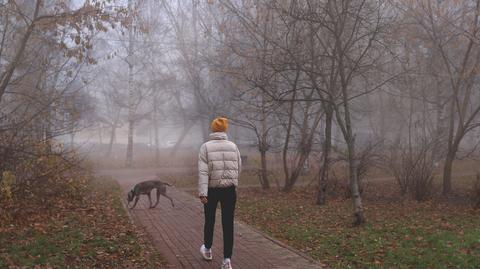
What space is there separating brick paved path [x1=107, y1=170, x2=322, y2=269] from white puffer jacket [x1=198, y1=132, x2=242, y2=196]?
3.84ft

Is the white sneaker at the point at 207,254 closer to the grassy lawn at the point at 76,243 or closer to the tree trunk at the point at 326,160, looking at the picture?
the grassy lawn at the point at 76,243

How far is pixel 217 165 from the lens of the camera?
20.7 ft

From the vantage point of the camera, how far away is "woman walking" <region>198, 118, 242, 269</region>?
6.32 metres

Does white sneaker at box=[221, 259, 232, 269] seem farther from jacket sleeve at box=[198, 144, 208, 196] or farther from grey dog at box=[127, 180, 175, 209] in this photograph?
grey dog at box=[127, 180, 175, 209]

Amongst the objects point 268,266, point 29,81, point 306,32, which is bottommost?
point 268,266

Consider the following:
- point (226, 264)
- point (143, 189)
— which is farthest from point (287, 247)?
point (143, 189)

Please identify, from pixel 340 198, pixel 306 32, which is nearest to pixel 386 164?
pixel 340 198

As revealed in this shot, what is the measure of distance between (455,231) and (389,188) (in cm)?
895

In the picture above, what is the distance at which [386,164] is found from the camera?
50.5 feet

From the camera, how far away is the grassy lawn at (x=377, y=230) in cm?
716

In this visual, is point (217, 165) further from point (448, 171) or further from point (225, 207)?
point (448, 171)

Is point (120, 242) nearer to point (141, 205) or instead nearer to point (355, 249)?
point (355, 249)

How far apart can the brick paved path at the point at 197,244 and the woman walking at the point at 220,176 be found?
58 centimetres

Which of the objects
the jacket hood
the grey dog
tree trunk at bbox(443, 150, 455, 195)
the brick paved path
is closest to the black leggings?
the brick paved path
